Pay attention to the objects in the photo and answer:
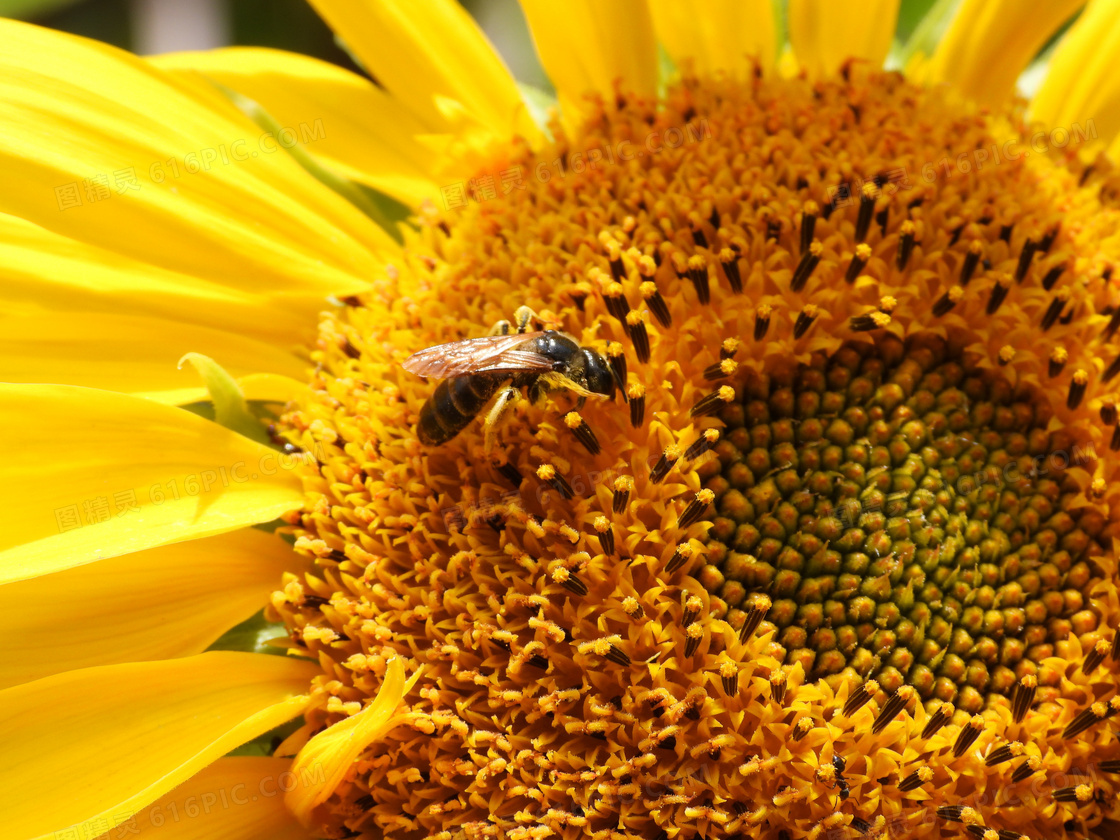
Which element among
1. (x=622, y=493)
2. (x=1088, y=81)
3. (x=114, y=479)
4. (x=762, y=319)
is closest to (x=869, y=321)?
(x=762, y=319)

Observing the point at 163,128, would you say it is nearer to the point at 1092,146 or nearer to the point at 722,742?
the point at 722,742

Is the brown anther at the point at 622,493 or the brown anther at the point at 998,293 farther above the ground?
the brown anther at the point at 998,293

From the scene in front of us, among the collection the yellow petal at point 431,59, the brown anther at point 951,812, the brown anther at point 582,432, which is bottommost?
the brown anther at point 951,812

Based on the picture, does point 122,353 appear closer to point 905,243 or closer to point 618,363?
point 618,363

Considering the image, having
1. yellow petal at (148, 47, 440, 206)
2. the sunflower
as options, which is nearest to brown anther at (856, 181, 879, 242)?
the sunflower

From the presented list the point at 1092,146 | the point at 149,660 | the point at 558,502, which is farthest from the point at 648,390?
the point at 1092,146

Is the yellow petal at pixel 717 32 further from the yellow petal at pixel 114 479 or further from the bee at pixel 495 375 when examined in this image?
the yellow petal at pixel 114 479

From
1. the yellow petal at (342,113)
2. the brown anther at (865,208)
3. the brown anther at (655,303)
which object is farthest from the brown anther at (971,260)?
the yellow petal at (342,113)

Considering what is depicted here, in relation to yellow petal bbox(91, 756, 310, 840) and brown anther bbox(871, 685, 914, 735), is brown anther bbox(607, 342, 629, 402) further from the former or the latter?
yellow petal bbox(91, 756, 310, 840)
